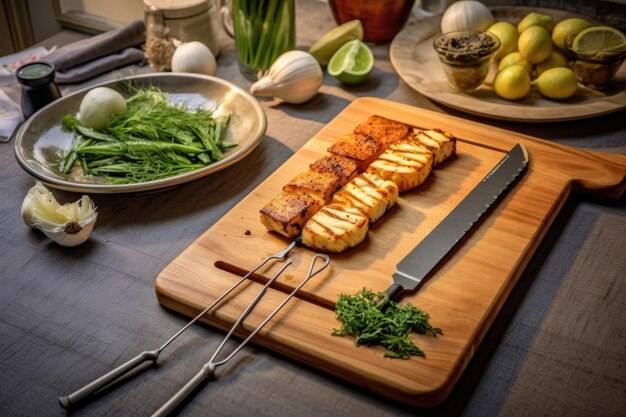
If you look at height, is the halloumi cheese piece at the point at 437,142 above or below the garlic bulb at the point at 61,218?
above

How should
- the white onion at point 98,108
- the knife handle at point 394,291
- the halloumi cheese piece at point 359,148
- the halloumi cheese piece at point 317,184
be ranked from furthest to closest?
the white onion at point 98,108 → the halloumi cheese piece at point 359,148 → the halloumi cheese piece at point 317,184 → the knife handle at point 394,291

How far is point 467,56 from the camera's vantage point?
1.95 meters

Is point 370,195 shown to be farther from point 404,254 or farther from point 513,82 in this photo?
point 513,82

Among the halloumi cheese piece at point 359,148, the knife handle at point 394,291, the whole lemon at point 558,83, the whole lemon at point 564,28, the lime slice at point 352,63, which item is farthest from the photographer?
the lime slice at point 352,63

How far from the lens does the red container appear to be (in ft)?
7.68

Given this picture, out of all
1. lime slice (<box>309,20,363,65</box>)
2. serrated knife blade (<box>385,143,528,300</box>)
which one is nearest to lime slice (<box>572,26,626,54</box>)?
serrated knife blade (<box>385,143,528,300</box>)

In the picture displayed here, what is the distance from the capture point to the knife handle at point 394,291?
129 cm

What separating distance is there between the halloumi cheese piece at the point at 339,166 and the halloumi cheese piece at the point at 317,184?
0.5 inches

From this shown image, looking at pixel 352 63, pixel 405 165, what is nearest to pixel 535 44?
pixel 352 63

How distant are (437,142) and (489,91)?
49 cm

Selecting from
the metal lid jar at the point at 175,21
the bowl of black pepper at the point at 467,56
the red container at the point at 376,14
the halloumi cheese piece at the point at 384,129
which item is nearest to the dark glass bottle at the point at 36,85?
the metal lid jar at the point at 175,21

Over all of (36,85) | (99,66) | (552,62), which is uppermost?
(552,62)

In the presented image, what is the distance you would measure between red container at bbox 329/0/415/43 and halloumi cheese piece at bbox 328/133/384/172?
80 cm

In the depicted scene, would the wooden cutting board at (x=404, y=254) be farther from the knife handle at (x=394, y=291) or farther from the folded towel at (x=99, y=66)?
the folded towel at (x=99, y=66)
